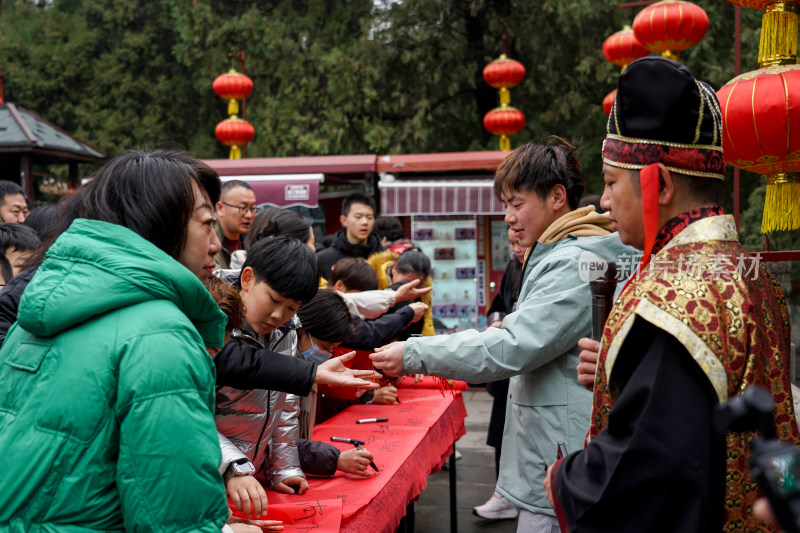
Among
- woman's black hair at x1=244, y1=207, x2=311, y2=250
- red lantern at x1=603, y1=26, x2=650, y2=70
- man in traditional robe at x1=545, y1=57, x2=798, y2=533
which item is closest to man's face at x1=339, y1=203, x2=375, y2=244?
woman's black hair at x1=244, y1=207, x2=311, y2=250

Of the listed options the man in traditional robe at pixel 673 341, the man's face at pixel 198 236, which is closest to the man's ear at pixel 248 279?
the man's face at pixel 198 236

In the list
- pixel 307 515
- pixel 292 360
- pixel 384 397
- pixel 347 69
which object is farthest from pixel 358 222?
pixel 347 69

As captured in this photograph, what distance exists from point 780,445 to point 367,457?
6.28 ft

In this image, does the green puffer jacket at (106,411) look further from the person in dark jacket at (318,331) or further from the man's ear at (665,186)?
the person in dark jacket at (318,331)

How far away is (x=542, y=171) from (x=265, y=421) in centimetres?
131

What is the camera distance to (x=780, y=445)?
2.72 ft

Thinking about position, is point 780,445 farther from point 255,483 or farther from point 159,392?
point 255,483

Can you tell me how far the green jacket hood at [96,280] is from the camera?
1.24 m

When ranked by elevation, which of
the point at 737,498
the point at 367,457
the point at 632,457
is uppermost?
the point at 632,457

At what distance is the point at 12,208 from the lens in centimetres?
461

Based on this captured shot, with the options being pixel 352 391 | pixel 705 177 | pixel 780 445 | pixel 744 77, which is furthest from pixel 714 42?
pixel 780 445

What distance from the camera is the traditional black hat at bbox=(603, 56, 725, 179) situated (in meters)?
1.57

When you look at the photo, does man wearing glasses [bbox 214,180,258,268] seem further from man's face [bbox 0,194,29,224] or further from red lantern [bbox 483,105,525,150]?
red lantern [bbox 483,105,525,150]

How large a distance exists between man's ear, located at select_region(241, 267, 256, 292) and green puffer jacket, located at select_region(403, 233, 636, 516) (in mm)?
585
